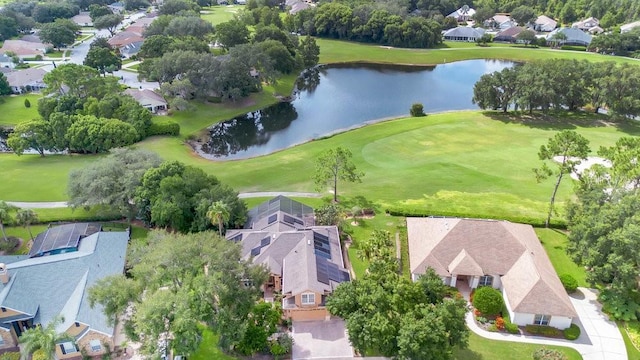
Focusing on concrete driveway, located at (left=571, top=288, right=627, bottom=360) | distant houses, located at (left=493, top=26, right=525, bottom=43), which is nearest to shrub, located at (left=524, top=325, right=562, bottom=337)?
concrete driveway, located at (left=571, top=288, right=627, bottom=360)

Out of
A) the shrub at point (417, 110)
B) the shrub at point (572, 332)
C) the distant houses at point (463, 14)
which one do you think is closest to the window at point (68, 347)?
the shrub at point (572, 332)

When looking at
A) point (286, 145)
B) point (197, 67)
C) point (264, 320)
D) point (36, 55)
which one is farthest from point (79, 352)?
point (36, 55)

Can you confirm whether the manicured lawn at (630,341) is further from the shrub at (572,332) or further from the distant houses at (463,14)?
the distant houses at (463,14)

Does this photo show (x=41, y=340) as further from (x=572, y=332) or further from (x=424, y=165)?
(x=424, y=165)

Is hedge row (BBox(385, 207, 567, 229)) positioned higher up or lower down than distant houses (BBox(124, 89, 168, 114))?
lower down

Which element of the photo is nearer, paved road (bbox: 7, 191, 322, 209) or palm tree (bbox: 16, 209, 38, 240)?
palm tree (bbox: 16, 209, 38, 240)

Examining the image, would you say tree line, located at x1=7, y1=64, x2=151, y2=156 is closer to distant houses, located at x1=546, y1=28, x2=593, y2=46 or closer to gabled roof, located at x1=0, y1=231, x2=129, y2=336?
gabled roof, located at x1=0, y1=231, x2=129, y2=336
